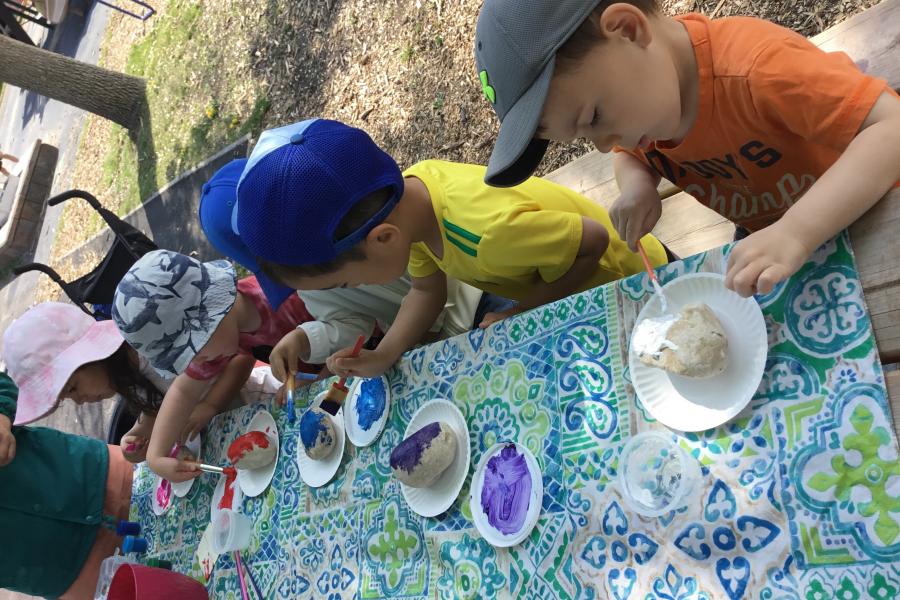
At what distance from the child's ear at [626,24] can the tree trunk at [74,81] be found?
247 inches

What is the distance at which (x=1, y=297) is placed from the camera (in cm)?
732

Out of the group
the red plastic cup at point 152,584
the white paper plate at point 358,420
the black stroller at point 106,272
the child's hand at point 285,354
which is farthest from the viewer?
the black stroller at point 106,272

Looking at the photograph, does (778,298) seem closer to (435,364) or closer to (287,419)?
(435,364)

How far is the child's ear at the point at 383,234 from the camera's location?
1.42m

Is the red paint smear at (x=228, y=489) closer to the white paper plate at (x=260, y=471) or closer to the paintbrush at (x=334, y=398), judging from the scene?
the white paper plate at (x=260, y=471)

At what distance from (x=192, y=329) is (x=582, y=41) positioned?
4.59 feet

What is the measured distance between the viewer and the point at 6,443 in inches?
90.7

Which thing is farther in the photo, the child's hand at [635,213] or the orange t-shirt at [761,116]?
the child's hand at [635,213]

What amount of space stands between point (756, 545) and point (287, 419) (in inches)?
53.7

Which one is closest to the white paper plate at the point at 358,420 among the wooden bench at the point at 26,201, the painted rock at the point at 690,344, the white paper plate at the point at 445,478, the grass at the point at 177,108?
the white paper plate at the point at 445,478

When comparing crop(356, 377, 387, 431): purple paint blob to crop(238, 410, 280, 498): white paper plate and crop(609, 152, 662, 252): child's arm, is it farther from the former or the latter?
crop(609, 152, 662, 252): child's arm

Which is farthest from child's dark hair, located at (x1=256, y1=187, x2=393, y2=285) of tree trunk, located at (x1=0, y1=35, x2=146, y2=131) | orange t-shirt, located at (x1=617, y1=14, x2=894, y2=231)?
tree trunk, located at (x1=0, y1=35, x2=146, y2=131)

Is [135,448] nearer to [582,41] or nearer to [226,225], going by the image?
[226,225]

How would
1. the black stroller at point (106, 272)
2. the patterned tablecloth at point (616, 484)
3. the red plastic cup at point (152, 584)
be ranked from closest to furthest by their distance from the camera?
the patterned tablecloth at point (616, 484) → the red plastic cup at point (152, 584) → the black stroller at point (106, 272)
